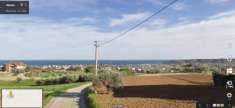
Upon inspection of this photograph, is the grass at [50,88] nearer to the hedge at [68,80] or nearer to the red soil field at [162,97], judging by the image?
the red soil field at [162,97]

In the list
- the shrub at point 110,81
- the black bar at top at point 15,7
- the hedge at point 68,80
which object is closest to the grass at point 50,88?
the shrub at point 110,81

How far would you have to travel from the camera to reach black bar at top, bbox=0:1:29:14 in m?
13.8

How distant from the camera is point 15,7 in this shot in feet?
45.7

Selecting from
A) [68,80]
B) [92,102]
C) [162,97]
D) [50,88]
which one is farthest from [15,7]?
[68,80]

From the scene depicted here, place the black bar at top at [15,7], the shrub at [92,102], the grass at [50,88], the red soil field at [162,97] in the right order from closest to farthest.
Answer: the black bar at top at [15,7]
the shrub at [92,102]
the red soil field at [162,97]
the grass at [50,88]

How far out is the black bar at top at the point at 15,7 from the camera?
13828 millimetres

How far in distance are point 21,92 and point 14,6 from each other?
6.27 meters

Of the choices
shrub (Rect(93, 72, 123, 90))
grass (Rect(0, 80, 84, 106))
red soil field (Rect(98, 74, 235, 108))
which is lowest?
grass (Rect(0, 80, 84, 106))

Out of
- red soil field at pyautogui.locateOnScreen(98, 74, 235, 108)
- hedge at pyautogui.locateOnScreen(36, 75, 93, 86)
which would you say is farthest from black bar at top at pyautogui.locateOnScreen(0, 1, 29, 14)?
hedge at pyautogui.locateOnScreen(36, 75, 93, 86)

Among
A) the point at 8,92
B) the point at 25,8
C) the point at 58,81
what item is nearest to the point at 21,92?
the point at 8,92

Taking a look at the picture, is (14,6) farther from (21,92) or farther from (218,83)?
(218,83)

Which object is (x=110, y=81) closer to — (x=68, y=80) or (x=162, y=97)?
(x=162, y=97)

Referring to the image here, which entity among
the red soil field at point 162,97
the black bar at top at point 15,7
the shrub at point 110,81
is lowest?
the red soil field at point 162,97

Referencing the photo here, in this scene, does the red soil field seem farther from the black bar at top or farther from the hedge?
the hedge
